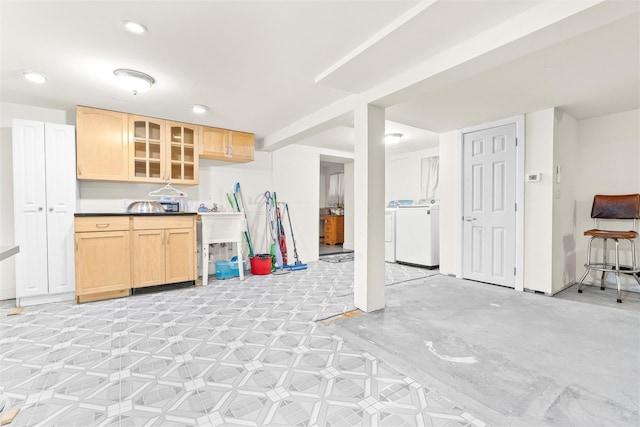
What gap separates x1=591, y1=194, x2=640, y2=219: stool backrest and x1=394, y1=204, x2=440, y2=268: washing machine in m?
2.01

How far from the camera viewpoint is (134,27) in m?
1.89

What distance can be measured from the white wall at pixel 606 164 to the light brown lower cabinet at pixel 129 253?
17.2 ft

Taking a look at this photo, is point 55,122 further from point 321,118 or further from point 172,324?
point 321,118

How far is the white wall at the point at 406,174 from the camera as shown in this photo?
5.93 meters

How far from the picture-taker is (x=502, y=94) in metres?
2.90

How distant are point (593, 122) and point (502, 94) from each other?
199 cm

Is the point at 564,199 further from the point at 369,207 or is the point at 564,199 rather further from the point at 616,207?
the point at 369,207

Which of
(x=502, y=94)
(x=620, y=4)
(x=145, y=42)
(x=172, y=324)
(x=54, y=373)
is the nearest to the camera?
(x=620, y=4)

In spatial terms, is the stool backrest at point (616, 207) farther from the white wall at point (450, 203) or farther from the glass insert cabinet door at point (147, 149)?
the glass insert cabinet door at point (147, 149)

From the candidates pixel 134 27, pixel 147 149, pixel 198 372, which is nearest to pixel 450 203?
pixel 198 372

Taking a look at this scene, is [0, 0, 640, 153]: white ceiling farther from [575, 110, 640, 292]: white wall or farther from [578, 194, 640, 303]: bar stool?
[578, 194, 640, 303]: bar stool

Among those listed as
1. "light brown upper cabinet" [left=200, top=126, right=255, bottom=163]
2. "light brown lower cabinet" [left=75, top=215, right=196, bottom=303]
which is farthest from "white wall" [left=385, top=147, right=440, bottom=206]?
"light brown lower cabinet" [left=75, top=215, right=196, bottom=303]

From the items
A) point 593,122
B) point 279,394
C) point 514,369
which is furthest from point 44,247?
point 593,122

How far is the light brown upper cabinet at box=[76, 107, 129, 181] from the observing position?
3242 millimetres
